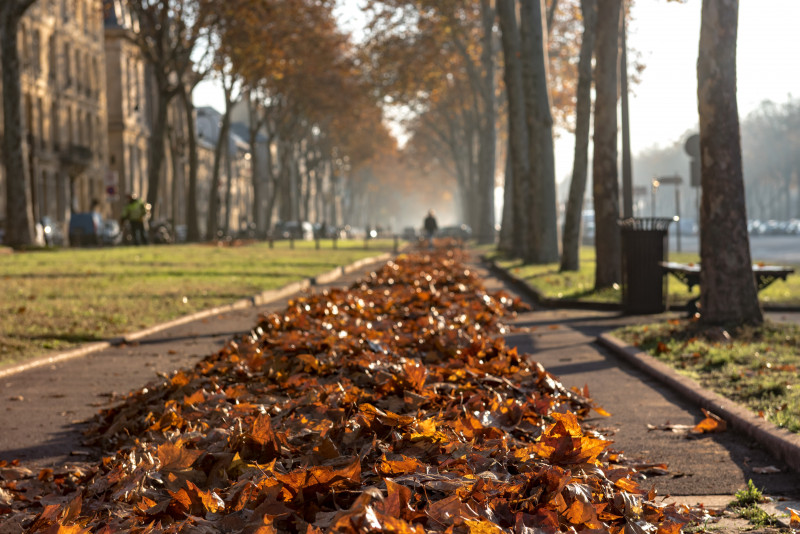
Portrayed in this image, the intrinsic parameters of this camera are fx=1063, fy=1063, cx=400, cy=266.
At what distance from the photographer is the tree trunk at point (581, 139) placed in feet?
65.4

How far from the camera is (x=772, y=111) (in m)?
106

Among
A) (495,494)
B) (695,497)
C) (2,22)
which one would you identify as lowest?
(695,497)

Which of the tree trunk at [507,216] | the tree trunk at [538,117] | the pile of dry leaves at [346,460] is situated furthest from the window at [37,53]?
the pile of dry leaves at [346,460]

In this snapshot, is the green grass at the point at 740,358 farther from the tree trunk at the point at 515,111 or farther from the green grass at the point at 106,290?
the tree trunk at the point at 515,111

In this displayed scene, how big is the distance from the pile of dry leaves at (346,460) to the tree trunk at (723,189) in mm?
3562

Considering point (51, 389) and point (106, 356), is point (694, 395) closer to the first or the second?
point (51, 389)

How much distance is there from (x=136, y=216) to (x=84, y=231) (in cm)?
823

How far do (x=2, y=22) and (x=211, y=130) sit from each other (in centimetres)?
8119

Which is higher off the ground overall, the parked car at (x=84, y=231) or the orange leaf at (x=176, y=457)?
the parked car at (x=84, y=231)

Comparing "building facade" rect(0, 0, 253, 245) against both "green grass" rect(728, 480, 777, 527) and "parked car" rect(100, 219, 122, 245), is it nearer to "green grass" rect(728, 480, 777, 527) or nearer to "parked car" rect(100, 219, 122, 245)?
"parked car" rect(100, 219, 122, 245)

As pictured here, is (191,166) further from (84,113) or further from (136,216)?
(84,113)

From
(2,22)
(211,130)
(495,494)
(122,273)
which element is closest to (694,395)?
(495,494)

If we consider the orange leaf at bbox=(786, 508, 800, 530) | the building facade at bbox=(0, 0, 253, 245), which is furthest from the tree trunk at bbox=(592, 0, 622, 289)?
the building facade at bbox=(0, 0, 253, 245)

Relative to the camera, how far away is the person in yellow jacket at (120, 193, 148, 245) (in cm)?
3491
